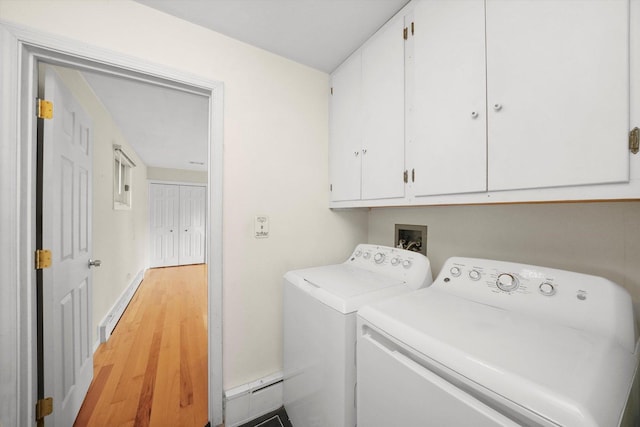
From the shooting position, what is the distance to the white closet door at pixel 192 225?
18.5 ft

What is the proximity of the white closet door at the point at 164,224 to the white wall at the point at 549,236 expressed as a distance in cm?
580

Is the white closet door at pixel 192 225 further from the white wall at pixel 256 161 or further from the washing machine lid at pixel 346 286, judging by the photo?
the washing machine lid at pixel 346 286

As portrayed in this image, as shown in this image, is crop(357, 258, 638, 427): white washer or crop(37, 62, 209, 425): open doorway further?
crop(37, 62, 209, 425): open doorway

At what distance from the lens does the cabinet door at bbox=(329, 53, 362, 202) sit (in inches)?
59.4

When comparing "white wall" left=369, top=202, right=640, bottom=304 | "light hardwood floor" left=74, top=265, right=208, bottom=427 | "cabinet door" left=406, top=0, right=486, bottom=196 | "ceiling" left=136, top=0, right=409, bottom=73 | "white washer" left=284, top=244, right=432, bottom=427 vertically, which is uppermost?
"ceiling" left=136, top=0, right=409, bottom=73

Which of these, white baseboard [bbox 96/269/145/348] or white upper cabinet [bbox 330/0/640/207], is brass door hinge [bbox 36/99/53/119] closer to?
white upper cabinet [bbox 330/0/640/207]

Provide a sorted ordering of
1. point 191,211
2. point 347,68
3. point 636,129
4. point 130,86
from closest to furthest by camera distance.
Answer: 1. point 636,129
2. point 347,68
3. point 130,86
4. point 191,211

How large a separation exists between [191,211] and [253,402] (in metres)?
5.27

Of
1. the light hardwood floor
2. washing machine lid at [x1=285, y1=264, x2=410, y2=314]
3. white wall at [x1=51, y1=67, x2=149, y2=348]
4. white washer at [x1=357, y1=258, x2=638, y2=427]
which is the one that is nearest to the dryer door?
white washer at [x1=357, y1=258, x2=638, y2=427]

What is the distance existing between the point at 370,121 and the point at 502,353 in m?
1.23

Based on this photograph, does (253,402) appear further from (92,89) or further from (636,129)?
(92,89)

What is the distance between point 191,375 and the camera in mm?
1850

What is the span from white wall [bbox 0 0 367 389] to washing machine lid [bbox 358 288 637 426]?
86cm

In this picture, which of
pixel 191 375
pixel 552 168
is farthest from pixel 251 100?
pixel 191 375
